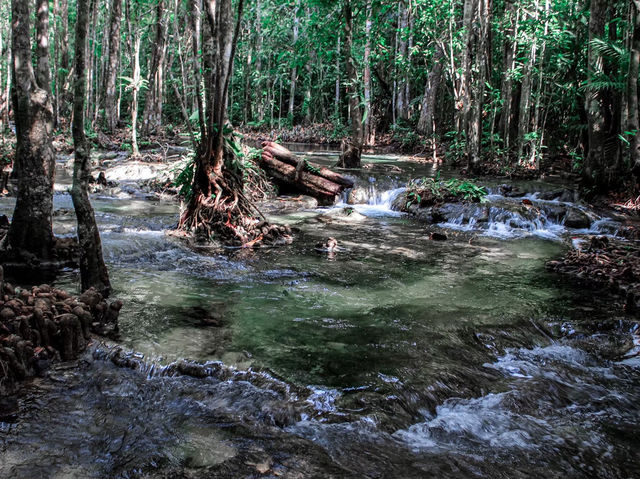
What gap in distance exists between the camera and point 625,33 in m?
13.7

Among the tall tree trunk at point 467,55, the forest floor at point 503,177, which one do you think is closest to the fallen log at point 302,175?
the forest floor at point 503,177

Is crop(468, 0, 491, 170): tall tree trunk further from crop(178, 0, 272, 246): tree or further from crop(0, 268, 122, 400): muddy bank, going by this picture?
crop(0, 268, 122, 400): muddy bank

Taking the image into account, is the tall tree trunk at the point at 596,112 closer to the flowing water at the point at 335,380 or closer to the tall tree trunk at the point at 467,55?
the tall tree trunk at the point at 467,55

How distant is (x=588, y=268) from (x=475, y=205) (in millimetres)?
4652

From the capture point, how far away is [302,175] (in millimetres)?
13453

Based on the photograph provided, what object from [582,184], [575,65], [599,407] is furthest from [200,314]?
[575,65]

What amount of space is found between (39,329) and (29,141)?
9.44 ft

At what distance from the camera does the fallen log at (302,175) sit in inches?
529

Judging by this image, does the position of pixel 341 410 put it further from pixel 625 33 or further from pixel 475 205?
pixel 625 33

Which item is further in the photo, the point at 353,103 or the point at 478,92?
the point at 353,103

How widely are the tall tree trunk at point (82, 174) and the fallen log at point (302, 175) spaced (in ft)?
27.8

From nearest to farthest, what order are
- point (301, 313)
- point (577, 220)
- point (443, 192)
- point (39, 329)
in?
point (39, 329), point (301, 313), point (577, 220), point (443, 192)

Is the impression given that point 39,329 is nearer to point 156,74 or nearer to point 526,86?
point 526,86

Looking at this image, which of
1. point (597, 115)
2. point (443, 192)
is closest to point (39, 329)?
point (443, 192)
